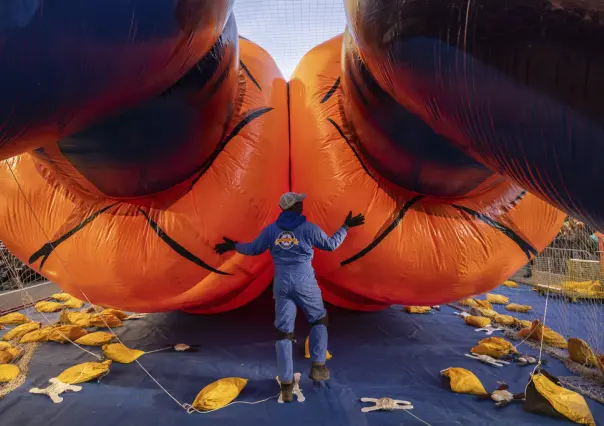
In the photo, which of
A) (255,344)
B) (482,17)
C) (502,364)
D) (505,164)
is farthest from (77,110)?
(502,364)

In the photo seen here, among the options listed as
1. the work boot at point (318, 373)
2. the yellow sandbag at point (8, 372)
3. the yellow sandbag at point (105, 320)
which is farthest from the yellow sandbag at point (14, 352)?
the work boot at point (318, 373)

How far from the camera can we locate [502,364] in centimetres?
237

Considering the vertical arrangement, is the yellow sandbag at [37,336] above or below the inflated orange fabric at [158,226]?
below

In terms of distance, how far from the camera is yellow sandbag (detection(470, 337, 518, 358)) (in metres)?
2.46

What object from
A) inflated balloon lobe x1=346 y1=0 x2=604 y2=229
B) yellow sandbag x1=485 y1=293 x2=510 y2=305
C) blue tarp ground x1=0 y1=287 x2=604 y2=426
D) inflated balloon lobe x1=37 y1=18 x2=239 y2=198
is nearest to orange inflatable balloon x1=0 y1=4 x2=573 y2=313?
inflated balloon lobe x1=37 y1=18 x2=239 y2=198

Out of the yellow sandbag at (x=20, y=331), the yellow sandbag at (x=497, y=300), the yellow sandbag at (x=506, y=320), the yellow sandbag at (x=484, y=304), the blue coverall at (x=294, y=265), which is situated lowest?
the yellow sandbag at (x=497, y=300)

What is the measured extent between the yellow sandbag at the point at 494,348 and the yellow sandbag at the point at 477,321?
1.86ft

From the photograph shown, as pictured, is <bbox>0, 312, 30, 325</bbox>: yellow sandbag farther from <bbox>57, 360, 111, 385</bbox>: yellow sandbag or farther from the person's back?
the person's back

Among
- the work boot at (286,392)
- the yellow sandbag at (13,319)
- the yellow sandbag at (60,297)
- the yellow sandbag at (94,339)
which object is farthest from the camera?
the yellow sandbag at (60,297)

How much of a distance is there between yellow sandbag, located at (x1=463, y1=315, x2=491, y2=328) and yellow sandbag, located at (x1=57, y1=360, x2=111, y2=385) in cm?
268

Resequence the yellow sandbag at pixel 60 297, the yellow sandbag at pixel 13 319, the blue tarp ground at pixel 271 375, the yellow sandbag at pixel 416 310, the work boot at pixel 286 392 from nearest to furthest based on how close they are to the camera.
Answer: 1. the blue tarp ground at pixel 271 375
2. the work boot at pixel 286 392
3. the yellow sandbag at pixel 13 319
4. the yellow sandbag at pixel 416 310
5. the yellow sandbag at pixel 60 297

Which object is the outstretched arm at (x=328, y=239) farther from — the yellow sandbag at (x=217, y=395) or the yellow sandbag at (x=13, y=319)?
the yellow sandbag at (x=13, y=319)

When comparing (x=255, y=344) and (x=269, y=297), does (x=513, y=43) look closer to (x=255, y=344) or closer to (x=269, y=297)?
(x=255, y=344)

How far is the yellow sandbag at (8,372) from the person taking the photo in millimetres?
2145
